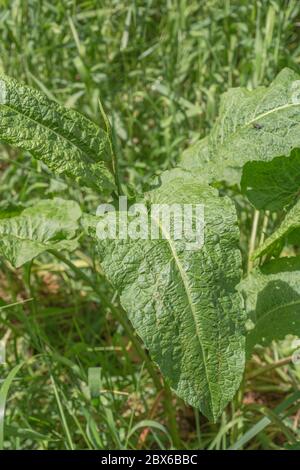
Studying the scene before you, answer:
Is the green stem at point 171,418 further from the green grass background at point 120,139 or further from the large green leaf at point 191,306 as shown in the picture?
the large green leaf at point 191,306

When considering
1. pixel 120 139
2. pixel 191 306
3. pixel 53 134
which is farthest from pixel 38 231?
pixel 120 139

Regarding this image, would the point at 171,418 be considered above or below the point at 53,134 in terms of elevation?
below

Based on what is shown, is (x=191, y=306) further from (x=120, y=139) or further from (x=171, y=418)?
(x=120, y=139)

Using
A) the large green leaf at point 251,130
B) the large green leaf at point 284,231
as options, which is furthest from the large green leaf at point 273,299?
the large green leaf at point 251,130

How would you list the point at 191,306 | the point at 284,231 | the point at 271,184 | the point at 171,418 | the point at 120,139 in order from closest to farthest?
the point at 191,306 → the point at 284,231 → the point at 271,184 → the point at 171,418 → the point at 120,139

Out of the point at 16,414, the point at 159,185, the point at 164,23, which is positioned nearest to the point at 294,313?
the point at 159,185

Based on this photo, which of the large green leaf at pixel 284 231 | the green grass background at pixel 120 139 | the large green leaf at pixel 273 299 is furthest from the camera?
the green grass background at pixel 120 139

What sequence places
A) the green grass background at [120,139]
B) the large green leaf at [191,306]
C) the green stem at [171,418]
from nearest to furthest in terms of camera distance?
1. the large green leaf at [191,306]
2. the green stem at [171,418]
3. the green grass background at [120,139]

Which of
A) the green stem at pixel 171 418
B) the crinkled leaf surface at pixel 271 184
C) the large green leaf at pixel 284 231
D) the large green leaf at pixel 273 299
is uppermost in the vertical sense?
the crinkled leaf surface at pixel 271 184
